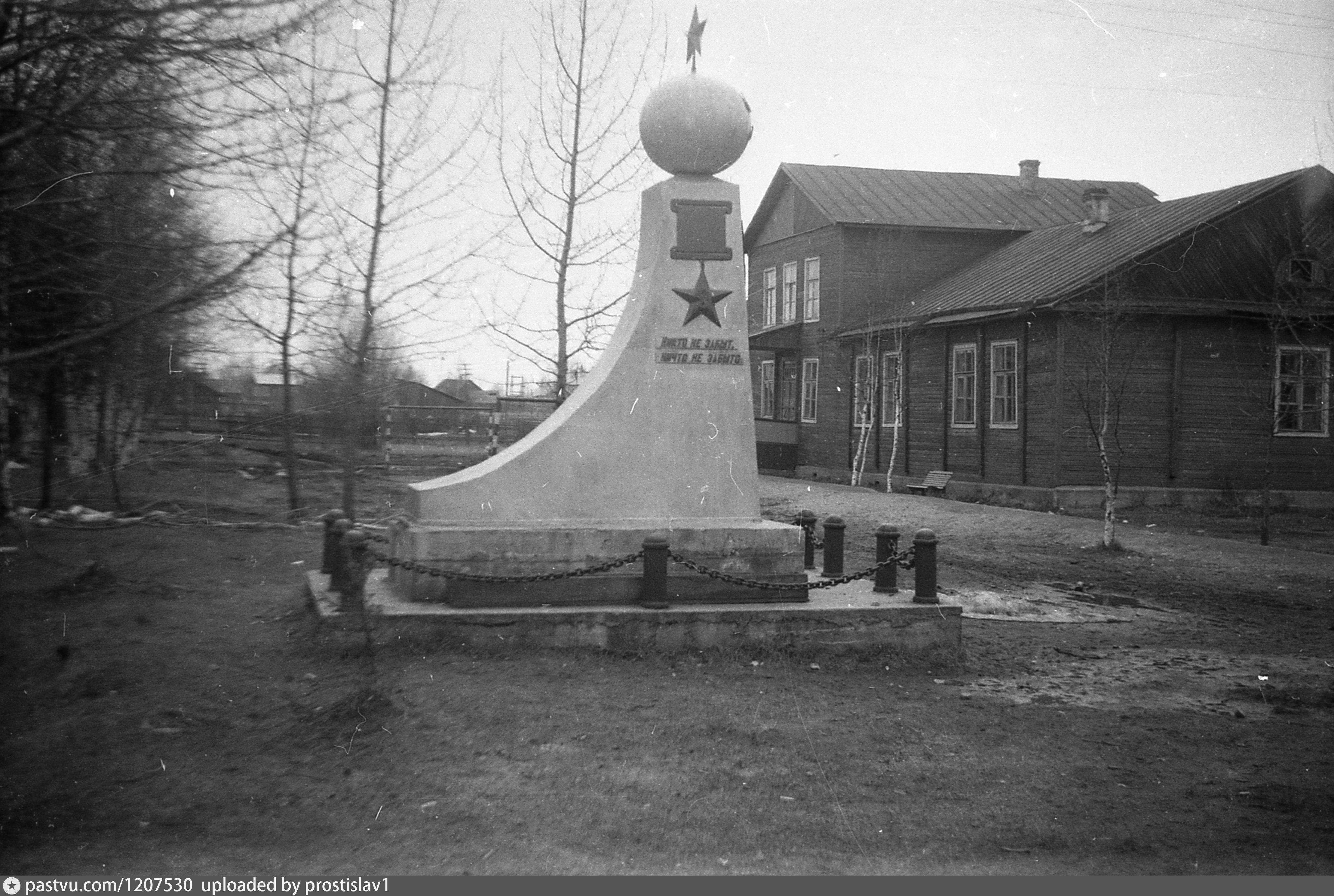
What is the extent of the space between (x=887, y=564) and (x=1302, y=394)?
711 inches

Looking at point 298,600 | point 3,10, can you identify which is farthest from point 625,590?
point 3,10

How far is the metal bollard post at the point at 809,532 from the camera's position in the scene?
10.1 meters

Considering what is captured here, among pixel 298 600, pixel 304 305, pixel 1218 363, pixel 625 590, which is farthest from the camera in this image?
pixel 1218 363

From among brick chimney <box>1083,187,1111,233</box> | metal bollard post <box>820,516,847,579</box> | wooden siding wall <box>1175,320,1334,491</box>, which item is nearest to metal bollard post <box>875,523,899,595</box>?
metal bollard post <box>820,516,847,579</box>

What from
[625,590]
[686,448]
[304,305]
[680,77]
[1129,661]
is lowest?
[1129,661]

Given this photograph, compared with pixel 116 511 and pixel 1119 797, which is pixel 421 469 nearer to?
pixel 116 511

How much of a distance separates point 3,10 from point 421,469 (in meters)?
16.8

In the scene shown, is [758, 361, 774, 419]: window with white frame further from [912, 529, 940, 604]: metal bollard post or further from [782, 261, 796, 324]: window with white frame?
[912, 529, 940, 604]: metal bollard post

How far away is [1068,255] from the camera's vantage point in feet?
80.9

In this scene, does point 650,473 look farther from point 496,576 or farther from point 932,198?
point 932,198

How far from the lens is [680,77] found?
28.7 feet

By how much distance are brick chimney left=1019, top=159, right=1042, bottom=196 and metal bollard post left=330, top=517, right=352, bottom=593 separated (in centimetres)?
2942

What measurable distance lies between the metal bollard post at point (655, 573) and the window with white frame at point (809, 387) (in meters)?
24.4

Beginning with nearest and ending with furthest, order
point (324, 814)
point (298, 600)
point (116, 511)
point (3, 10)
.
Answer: point (3, 10) → point (324, 814) → point (298, 600) → point (116, 511)
